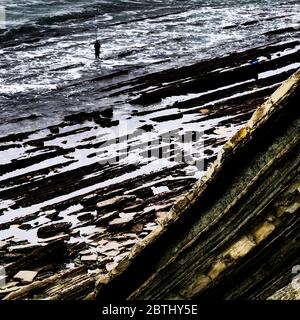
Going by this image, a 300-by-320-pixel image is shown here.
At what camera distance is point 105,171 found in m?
13.9

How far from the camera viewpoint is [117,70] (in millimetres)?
25828

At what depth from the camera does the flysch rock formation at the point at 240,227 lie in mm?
3963

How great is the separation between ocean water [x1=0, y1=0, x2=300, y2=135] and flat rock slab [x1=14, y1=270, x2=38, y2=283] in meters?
9.74

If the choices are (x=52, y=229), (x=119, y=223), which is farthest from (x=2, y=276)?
(x=119, y=223)

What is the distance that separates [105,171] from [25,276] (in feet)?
16.7

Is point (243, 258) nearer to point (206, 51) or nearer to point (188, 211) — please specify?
point (188, 211)

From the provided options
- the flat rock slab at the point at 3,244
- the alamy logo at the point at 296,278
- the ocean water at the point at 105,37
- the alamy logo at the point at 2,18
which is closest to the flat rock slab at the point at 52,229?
the flat rock slab at the point at 3,244

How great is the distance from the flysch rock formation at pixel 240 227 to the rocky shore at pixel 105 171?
232cm

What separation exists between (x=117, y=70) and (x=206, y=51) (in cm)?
599

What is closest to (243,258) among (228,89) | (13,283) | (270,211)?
(270,211)

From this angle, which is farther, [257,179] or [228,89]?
[228,89]
